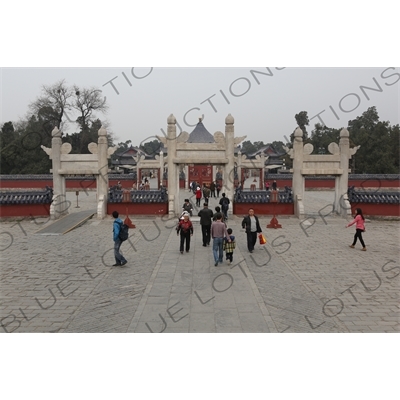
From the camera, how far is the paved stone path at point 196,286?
6.16 m

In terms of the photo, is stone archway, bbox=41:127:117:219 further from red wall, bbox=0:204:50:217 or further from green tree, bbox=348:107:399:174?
green tree, bbox=348:107:399:174

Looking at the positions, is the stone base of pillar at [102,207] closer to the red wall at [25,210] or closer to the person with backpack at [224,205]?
the red wall at [25,210]

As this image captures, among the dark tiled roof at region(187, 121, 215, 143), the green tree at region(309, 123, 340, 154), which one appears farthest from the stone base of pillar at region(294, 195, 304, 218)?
the green tree at region(309, 123, 340, 154)

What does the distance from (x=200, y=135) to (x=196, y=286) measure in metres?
33.9

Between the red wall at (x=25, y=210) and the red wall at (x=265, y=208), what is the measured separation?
370 inches

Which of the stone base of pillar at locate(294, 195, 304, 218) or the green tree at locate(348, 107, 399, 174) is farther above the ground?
the green tree at locate(348, 107, 399, 174)

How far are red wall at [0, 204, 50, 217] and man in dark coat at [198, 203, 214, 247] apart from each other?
10233 mm

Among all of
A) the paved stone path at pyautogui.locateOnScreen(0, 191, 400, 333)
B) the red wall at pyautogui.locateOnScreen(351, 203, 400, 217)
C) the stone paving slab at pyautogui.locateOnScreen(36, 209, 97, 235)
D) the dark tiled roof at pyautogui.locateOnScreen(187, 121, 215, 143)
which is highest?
the dark tiled roof at pyautogui.locateOnScreen(187, 121, 215, 143)

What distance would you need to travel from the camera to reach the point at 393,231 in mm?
15383

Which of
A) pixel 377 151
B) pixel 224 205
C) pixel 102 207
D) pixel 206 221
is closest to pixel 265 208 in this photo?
pixel 224 205

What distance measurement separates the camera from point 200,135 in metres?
40.7

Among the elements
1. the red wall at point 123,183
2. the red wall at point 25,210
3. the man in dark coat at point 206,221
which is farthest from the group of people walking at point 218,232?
the red wall at point 123,183

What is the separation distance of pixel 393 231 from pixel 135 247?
10.4m

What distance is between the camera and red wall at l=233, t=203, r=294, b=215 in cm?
1908
